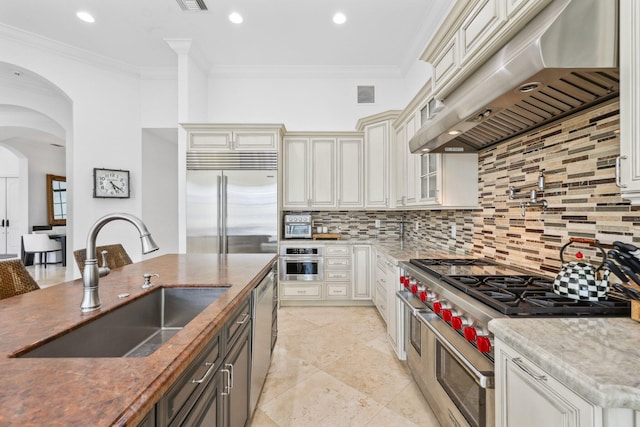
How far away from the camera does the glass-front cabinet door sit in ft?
8.16

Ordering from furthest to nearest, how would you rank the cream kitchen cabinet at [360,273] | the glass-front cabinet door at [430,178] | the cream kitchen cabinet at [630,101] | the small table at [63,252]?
the small table at [63,252], the cream kitchen cabinet at [360,273], the glass-front cabinet door at [430,178], the cream kitchen cabinet at [630,101]

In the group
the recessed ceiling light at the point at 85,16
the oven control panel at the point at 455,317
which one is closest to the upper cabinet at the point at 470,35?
the oven control panel at the point at 455,317

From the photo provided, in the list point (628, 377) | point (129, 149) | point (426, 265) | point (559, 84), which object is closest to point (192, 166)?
point (129, 149)

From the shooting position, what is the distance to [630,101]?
912mm

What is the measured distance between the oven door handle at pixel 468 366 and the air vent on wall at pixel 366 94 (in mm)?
3596

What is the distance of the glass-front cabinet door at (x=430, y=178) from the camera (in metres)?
2.49

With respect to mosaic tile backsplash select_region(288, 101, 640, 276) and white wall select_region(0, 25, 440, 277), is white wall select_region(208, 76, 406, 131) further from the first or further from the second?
mosaic tile backsplash select_region(288, 101, 640, 276)

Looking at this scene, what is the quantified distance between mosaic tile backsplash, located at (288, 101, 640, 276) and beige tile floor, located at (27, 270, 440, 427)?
1.21 meters

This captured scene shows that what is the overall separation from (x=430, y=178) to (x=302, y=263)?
1.98 metres

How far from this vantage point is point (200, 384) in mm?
997

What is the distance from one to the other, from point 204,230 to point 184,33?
2.44m

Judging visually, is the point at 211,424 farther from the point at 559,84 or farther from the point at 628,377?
the point at 559,84

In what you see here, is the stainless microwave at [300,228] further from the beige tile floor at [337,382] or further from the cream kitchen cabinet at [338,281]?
the beige tile floor at [337,382]

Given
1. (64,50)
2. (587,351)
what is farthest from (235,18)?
(587,351)
